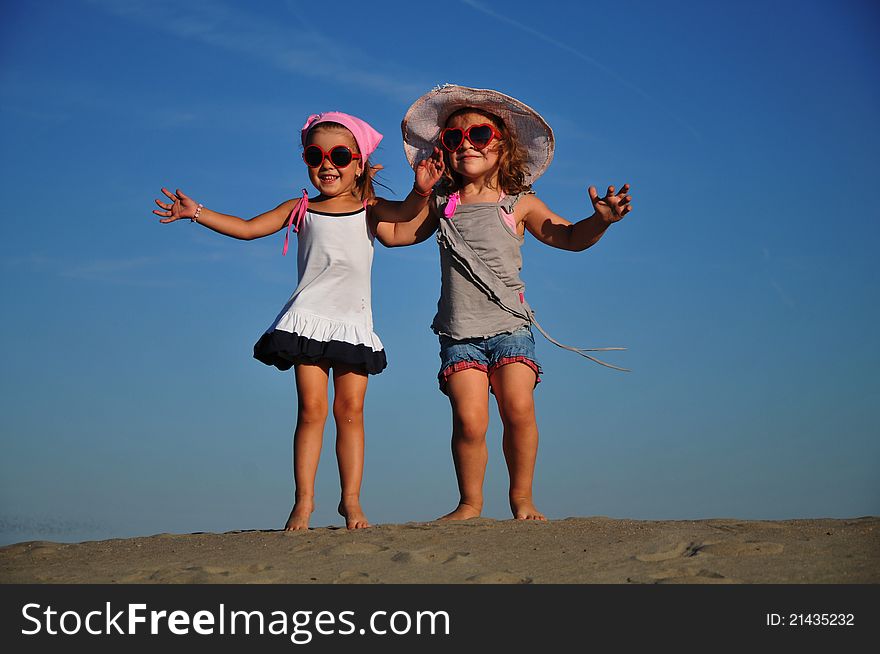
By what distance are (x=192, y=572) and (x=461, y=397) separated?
2.34 metres

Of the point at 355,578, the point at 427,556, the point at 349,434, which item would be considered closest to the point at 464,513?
the point at 349,434

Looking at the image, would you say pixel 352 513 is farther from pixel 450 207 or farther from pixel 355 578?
pixel 450 207

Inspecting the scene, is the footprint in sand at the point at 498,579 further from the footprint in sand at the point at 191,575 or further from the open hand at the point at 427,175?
the open hand at the point at 427,175

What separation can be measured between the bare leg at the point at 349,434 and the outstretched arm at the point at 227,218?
42.5 inches

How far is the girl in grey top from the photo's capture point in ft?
20.0

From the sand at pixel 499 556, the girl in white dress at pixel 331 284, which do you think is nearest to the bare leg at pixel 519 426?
the sand at pixel 499 556

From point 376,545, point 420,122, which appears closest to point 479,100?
point 420,122

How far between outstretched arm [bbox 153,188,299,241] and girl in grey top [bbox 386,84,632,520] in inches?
27.9

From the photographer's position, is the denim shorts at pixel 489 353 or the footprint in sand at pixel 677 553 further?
the denim shorts at pixel 489 353

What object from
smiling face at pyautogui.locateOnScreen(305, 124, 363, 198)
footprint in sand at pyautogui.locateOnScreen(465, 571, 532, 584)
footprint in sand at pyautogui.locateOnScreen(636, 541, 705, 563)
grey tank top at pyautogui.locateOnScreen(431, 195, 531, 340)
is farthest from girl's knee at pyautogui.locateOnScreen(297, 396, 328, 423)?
footprint in sand at pyautogui.locateOnScreen(636, 541, 705, 563)

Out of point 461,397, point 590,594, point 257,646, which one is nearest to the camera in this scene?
point 257,646

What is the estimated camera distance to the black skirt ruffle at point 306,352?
5793 millimetres

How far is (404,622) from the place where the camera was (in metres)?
3.43

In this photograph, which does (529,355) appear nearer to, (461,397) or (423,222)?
(461,397)
